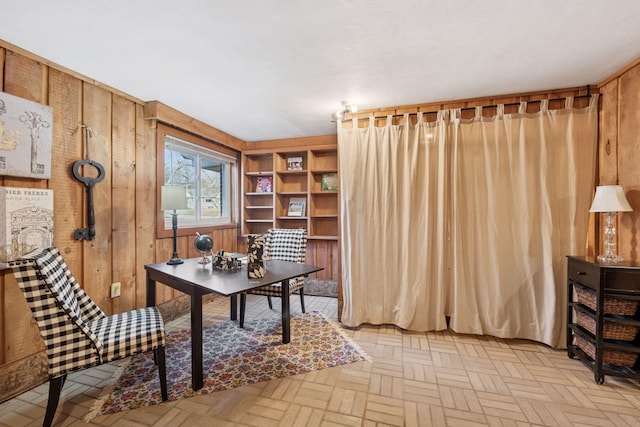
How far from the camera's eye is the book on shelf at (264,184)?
449 cm

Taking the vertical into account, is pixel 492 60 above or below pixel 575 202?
above

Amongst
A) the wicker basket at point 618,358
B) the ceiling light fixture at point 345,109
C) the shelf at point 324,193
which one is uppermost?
the ceiling light fixture at point 345,109

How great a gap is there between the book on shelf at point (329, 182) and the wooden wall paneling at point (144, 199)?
7.36ft

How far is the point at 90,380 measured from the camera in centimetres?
201

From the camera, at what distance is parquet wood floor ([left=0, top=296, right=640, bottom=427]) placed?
1.62 meters

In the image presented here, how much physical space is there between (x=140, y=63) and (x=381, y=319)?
3.09 m

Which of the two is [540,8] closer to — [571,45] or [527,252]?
[571,45]

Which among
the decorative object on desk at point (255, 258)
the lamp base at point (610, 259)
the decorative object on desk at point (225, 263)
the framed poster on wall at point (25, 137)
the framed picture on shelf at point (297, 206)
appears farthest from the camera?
the framed picture on shelf at point (297, 206)

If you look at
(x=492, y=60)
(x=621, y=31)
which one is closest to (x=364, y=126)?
(x=492, y=60)

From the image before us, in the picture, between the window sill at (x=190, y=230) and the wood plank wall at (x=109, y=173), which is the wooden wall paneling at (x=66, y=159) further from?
the window sill at (x=190, y=230)

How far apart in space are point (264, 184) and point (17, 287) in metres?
3.07

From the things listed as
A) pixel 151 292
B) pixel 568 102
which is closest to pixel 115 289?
A: pixel 151 292

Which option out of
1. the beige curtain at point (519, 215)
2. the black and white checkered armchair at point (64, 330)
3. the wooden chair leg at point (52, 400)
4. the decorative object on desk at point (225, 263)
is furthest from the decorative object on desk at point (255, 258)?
the beige curtain at point (519, 215)

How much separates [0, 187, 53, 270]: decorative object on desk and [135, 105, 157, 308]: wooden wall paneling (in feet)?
2.42
